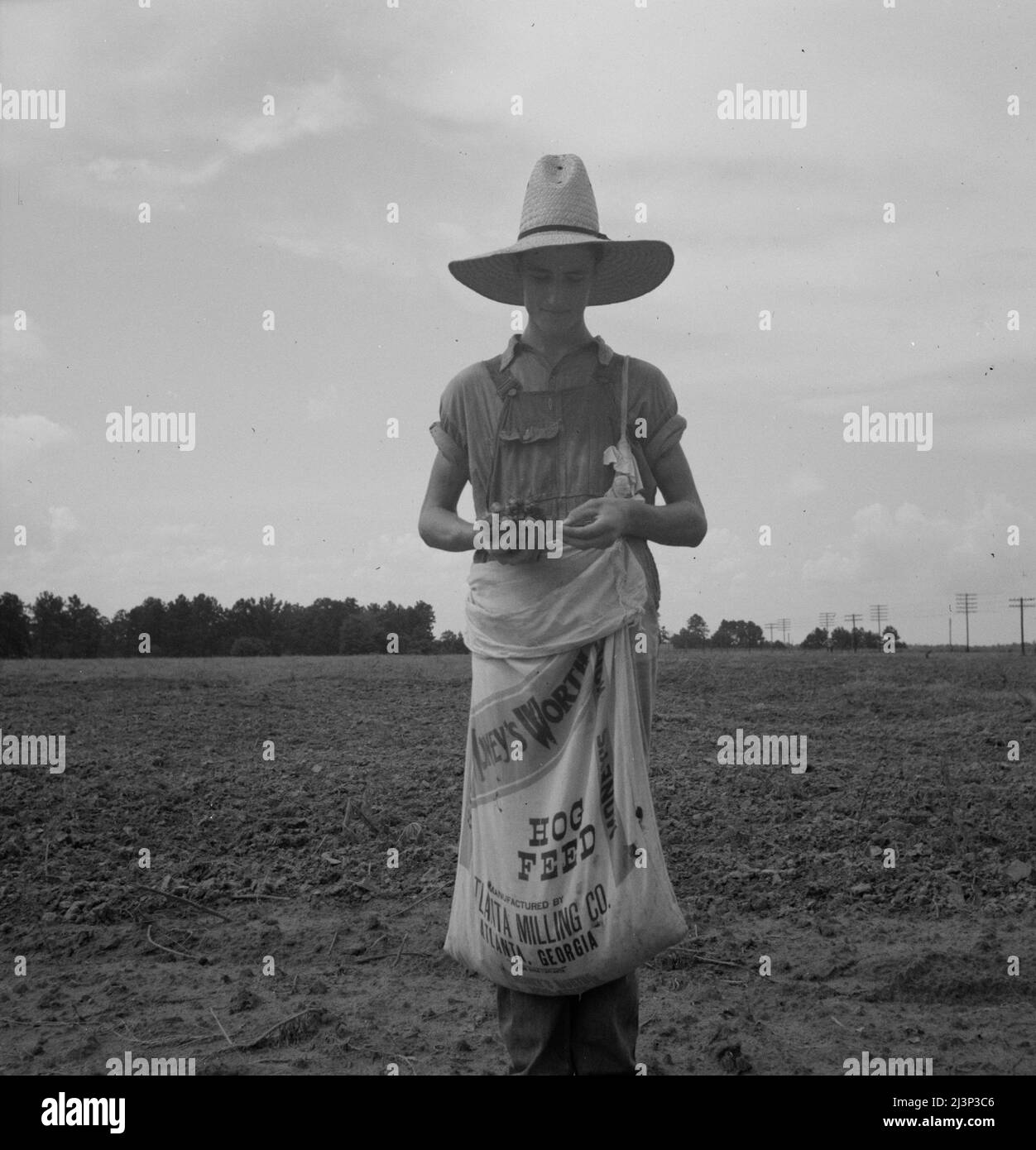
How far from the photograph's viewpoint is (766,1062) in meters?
3.14

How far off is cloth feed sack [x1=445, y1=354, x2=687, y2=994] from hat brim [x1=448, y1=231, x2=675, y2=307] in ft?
1.45

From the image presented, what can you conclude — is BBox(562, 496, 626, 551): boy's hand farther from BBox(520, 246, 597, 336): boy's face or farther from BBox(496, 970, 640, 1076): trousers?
BBox(496, 970, 640, 1076): trousers

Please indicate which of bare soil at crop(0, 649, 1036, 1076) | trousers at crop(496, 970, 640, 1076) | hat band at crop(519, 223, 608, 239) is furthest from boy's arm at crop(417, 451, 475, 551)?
bare soil at crop(0, 649, 1036, 1076)

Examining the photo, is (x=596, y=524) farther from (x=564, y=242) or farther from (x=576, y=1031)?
(x=576, y=1031)

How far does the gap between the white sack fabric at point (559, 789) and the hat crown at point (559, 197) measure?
28.0 inches

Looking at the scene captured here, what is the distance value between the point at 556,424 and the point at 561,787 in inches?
30.0

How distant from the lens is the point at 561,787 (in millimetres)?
2240

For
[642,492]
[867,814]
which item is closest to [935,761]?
[867,814]

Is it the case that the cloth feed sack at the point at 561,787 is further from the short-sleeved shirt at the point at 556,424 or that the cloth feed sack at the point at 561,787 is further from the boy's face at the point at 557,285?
the boy's face at the point at 557,285

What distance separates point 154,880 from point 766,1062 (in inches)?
125

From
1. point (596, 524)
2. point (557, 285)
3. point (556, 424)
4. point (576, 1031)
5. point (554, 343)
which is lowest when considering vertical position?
point (576, 1031)

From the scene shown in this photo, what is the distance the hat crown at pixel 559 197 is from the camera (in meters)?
2.40

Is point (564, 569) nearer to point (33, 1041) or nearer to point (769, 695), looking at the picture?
point (33, 1041)

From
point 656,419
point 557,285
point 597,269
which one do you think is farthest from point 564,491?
point 597,269
